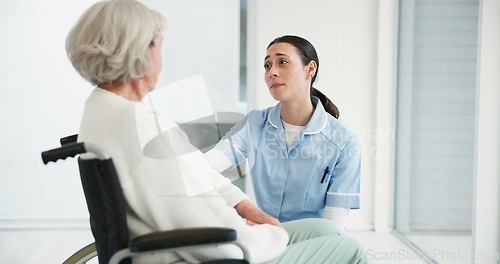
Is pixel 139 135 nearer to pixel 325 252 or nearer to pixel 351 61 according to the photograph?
pixel 325 252

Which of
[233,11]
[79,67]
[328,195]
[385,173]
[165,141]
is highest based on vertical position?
[233,11]

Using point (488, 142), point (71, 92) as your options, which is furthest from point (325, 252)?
point (71, 92)

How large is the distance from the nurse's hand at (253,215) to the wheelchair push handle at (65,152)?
446mm

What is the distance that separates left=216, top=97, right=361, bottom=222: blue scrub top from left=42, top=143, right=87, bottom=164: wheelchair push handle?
768 millimetres

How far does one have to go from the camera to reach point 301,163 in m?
1.78

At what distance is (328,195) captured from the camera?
1.74 m

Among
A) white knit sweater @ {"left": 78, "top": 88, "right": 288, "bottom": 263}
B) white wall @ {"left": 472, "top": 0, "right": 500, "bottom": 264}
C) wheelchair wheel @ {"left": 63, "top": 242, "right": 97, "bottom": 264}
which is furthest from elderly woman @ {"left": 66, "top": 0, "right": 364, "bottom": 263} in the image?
white wall @ {"left": 472, "top": 0, "right": 500, "bottom": 264}

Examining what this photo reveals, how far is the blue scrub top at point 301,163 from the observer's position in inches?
68.4

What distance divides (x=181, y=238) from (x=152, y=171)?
0.49ft

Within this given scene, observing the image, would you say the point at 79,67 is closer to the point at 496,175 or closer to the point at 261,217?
the point at 261,217

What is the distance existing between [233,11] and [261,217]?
2125mm

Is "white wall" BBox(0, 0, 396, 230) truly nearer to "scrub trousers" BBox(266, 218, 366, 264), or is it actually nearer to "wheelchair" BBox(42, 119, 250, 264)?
"scrub trousers" BBox(266, 218, 366, 264)

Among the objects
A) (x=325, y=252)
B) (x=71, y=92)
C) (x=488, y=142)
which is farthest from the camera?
(x=71, y=92)

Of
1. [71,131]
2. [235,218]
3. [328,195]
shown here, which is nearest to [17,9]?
[71,131]
